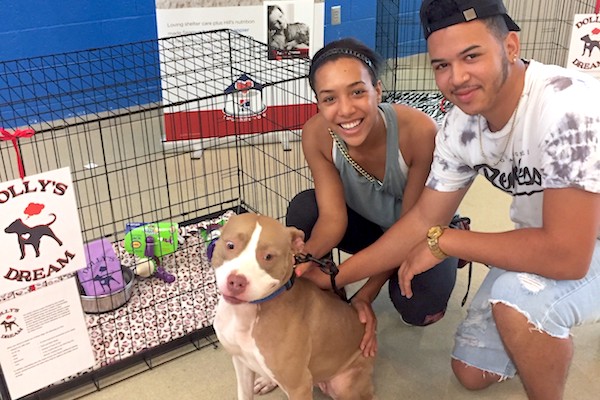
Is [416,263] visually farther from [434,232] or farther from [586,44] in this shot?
[586,44]

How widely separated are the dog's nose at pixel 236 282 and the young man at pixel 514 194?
439 millimetres

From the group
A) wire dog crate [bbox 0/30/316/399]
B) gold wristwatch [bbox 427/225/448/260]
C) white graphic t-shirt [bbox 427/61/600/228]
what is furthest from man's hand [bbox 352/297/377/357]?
wire dog crate [bbox 0/30/316/399]

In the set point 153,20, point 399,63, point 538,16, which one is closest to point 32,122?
point 153,20

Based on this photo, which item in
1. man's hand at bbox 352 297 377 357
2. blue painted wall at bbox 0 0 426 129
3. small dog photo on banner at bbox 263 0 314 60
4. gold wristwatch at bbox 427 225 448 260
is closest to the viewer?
gold wristwatch at bbox 427 225 448 260

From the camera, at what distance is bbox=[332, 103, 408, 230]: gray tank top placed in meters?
1.80

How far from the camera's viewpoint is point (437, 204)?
1704mm

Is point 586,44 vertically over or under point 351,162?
over

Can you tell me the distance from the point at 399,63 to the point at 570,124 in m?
3.53

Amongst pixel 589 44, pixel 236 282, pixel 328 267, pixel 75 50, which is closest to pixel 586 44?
pixel 589 44

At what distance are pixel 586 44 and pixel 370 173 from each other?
1.27 meters

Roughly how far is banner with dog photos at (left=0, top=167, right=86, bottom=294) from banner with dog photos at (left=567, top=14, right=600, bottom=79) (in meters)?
2.02

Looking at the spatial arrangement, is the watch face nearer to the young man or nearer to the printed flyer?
the young man

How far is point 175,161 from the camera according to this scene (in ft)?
11.0

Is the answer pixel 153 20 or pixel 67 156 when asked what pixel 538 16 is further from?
pixel 67 156
